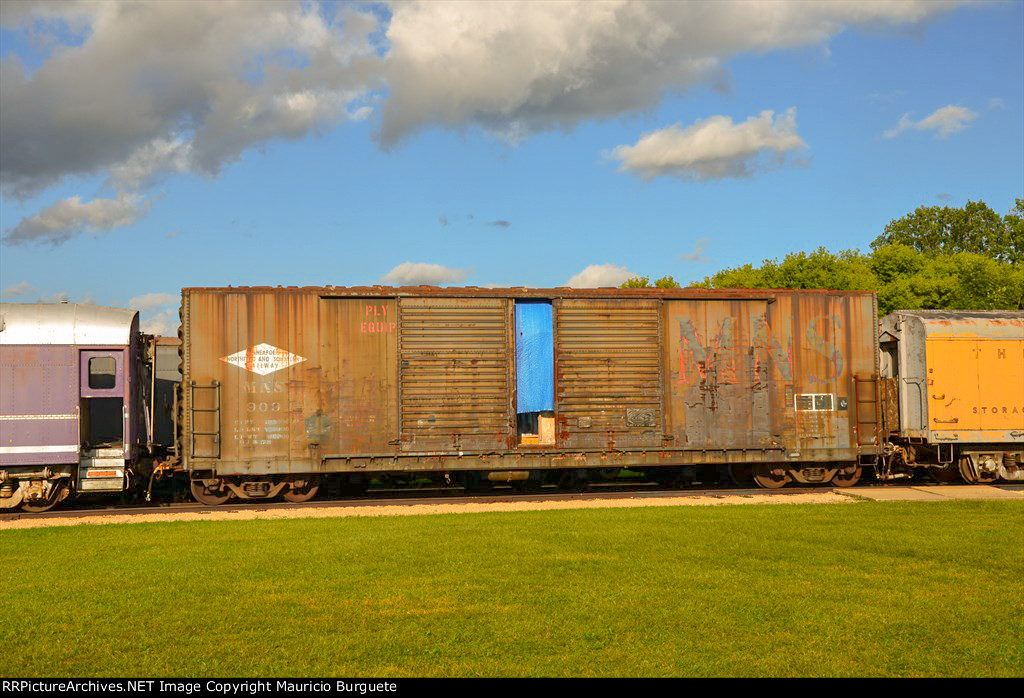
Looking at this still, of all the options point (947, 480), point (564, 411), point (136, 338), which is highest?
point (136, 338)

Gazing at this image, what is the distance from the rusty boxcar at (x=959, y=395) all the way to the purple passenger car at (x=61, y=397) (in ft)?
56.4

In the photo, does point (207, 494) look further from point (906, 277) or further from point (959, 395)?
point (906, 277)

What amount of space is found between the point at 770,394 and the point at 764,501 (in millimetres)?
2574

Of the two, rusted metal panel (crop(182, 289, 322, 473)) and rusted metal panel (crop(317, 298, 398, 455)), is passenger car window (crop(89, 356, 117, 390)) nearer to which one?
rusted metal panel (crop(182, 289, 322, 473))

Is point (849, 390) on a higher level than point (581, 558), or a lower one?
higher

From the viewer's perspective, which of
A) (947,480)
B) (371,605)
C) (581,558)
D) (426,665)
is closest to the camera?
(426,665)

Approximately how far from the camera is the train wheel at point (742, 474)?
1991 centimetres

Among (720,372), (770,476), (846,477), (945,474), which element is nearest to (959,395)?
(945,474)

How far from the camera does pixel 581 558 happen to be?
→ 1112cm

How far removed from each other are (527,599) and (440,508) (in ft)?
27.1

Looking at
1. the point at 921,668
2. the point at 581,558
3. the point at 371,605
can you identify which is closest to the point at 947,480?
the point at 581,558

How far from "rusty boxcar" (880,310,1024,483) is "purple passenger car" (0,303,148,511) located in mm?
17182

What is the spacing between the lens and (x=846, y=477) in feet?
65.0
